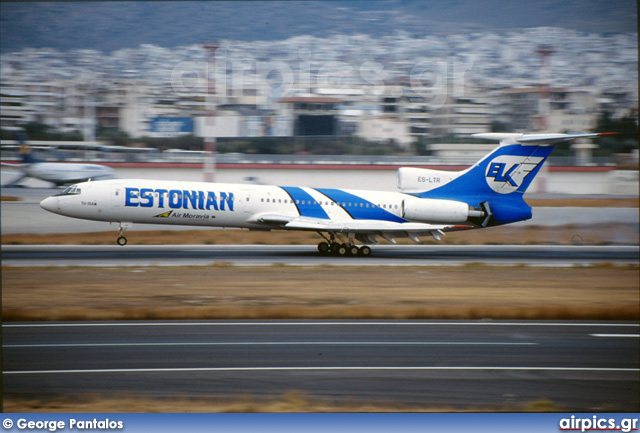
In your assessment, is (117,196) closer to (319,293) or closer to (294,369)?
(319,293)

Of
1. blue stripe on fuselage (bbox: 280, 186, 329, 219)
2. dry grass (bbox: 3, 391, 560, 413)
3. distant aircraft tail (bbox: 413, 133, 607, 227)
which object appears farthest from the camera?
distant aircraft tail (bbox: 413, 133, 607, 227)

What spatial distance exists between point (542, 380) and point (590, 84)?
54101 millimetres

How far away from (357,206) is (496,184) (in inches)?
259

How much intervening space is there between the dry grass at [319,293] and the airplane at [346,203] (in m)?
4.47

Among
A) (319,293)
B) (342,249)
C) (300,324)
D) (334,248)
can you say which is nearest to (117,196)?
(334,248)

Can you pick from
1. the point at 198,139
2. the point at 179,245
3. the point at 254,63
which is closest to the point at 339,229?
the point at 179,245

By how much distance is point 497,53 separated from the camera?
211 feet

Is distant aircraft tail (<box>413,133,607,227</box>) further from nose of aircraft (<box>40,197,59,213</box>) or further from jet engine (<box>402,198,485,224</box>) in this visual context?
nose of aircraft (<box>40,197,59,213</box>)

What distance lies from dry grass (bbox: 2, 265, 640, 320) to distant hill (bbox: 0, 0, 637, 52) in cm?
3932

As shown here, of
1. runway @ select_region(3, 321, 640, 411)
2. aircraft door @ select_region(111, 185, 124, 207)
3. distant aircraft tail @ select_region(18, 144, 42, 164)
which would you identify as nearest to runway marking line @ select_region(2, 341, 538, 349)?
runway @ select_region(3, 321, 640, 411)

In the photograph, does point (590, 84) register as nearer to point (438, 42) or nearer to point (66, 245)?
point (438, 42)

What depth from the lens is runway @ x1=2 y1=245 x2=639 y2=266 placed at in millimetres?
24594

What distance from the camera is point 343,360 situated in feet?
36.2

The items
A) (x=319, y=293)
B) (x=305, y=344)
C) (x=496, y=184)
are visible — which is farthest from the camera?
(x=496, y=184)
